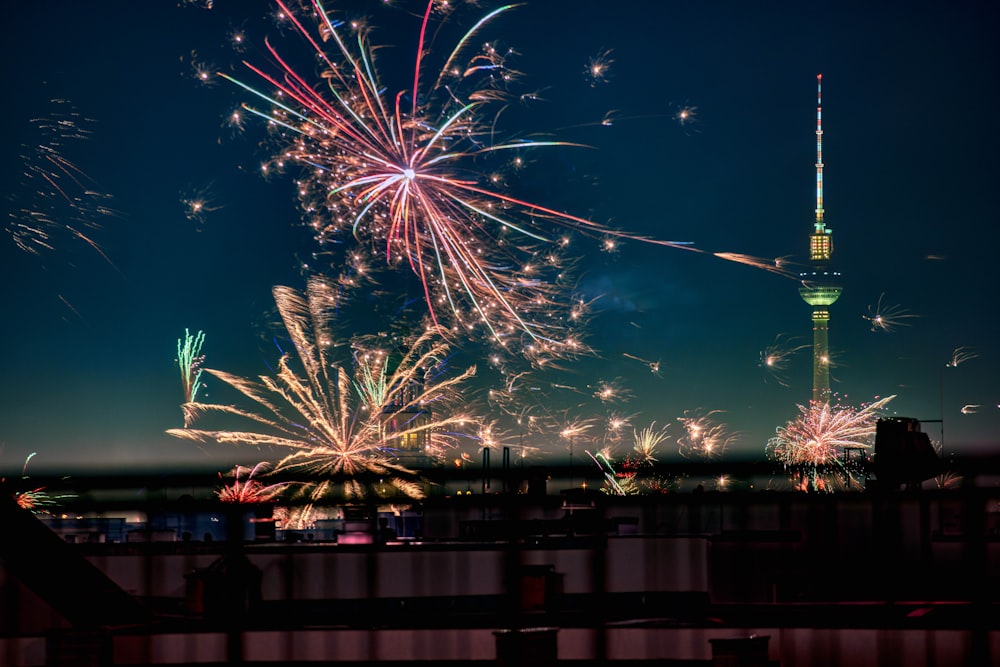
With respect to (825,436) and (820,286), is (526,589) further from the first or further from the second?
(820,286)

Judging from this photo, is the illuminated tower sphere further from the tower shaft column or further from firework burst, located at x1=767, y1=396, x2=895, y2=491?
firework burst, located at x1=767, y1=396, x2=895, y2=491

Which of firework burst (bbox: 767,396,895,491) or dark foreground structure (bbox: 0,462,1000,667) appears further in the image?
firework burst (bbox: 767,396,895,491)

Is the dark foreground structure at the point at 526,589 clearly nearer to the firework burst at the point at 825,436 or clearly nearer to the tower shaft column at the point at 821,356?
the firework burst at the point at 825,436

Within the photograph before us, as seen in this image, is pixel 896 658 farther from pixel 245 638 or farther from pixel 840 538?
pixel 840 538

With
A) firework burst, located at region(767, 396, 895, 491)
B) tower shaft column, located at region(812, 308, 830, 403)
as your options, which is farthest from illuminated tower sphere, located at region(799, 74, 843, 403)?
firework burst, located at region(767, 396, 895, 491)

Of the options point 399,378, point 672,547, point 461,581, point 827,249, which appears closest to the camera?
point 461,581

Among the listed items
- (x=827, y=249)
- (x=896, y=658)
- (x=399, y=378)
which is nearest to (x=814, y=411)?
(x=399, y=378)

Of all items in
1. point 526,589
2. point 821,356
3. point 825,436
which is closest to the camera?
point 526,589

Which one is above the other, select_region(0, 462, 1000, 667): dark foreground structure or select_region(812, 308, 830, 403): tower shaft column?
select_region(812, 308, 830, 403): tower shaft column

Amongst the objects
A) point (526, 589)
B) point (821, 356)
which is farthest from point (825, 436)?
point (821, 356)
